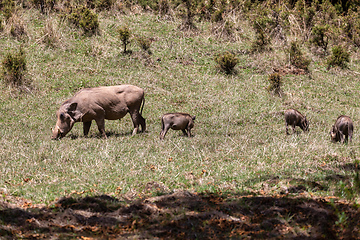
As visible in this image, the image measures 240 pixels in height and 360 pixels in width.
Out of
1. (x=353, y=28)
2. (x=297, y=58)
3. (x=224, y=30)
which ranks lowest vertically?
(x=297, y=58)

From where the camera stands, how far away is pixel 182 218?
543cm

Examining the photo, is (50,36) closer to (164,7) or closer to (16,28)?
(16,28)

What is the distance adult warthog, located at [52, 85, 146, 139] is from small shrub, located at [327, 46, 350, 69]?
12349 millimetres

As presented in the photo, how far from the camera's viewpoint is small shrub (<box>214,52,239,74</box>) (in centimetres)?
1917

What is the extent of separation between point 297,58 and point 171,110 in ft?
27.9

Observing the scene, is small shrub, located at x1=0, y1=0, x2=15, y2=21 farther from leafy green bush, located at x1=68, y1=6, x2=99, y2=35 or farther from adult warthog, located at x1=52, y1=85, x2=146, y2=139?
adult warthog, located at x1=52, y1=85, x2=146, y2=139

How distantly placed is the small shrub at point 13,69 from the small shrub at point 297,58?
12.7 m

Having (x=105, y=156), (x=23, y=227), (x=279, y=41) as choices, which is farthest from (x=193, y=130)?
(x=279, y=41)

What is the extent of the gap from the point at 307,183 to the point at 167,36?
1636 cm

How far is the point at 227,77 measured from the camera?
19.1 metres

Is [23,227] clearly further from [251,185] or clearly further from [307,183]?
[307,183]

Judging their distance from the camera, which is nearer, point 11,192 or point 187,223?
point 187,223

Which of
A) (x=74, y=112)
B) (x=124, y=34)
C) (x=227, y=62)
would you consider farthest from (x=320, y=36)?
(x=74, y=112)

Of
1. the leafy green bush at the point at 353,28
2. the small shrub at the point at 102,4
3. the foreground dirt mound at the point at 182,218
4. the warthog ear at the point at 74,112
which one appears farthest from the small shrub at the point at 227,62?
the foreground dirt mound at the point at 182,218
